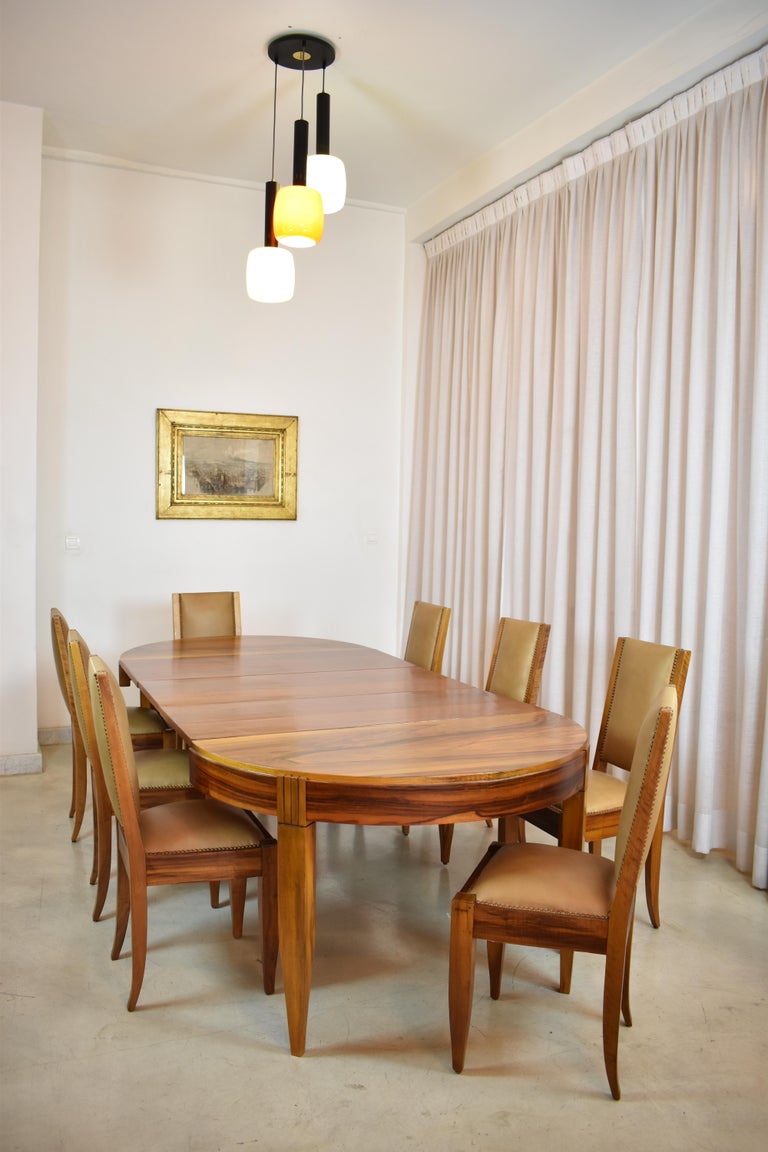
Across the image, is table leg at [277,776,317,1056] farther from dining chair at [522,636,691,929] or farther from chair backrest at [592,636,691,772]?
chair backrest at [592,636,691,772]

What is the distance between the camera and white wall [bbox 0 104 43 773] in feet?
14.0

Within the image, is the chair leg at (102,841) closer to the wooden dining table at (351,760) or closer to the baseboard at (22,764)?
the wooden dining table at (351,760)

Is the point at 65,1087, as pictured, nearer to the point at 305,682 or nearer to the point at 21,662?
the point at 305,682

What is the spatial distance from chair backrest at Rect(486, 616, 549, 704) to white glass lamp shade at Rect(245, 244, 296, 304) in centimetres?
160

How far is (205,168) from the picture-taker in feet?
16.6

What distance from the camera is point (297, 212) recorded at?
304cm

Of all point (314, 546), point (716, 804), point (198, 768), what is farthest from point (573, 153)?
point (198, 768)

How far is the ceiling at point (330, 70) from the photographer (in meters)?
3.36

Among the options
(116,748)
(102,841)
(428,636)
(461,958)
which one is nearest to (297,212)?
(428,636)

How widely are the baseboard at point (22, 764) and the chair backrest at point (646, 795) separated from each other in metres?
3.41

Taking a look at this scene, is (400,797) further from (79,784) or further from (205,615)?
(205,615)

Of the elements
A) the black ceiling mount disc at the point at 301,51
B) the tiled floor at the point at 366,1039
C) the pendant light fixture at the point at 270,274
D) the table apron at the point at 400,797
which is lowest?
the tiled floor at the point at 366,1039

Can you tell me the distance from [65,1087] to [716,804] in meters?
2.50

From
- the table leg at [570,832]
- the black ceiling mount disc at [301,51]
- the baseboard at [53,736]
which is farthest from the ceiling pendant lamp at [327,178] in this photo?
the baseboard at [53,736]
